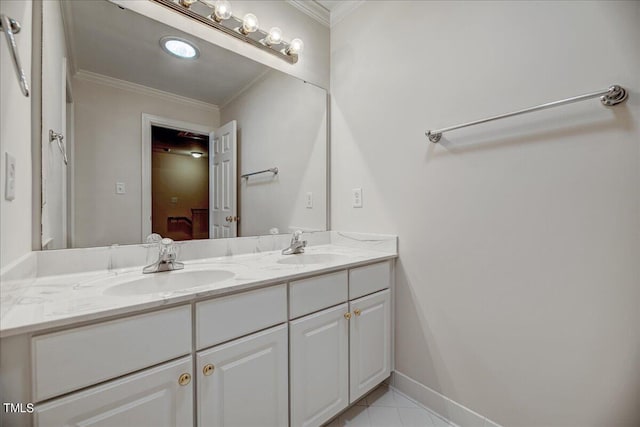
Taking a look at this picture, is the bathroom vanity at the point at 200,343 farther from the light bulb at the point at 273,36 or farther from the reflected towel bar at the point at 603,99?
the light bulb at the point at 273,36

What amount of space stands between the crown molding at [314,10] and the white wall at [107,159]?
3.53ft

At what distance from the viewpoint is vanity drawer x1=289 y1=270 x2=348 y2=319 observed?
43.8 inches

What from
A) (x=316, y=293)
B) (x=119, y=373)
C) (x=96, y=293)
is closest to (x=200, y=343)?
(x=119, y=373)

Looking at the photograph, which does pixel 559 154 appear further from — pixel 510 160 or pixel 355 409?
pixel 355 409

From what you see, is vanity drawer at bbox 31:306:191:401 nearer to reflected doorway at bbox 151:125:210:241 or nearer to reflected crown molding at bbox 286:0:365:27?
reflected doorway at bbox 151:125:210:241

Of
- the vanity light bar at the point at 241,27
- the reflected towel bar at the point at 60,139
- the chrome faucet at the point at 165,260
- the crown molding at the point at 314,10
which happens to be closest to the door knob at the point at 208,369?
the chrome faucet at the point at 165,260

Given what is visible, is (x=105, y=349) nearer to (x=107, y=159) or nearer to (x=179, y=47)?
(x=107, y=159)

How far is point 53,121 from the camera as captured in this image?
104 centimetres

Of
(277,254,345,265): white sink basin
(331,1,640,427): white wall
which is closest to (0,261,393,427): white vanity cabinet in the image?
(277,254,345,265): white sink basin

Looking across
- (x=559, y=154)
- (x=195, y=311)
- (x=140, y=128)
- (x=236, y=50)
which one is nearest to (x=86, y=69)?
(x=140, y=128)

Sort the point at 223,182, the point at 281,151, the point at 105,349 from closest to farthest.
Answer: the point at 105,349 < the point at 223,182 < the point at 281,151

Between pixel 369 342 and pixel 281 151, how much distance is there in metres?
1.21

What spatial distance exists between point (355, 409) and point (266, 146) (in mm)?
1524

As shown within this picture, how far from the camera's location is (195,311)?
863mm
